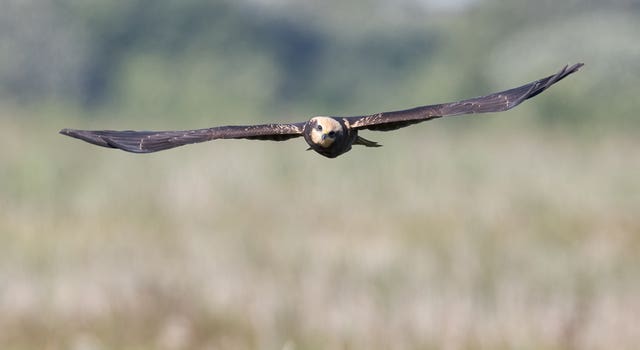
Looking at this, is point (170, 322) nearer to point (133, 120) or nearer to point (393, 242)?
point (393, 242)

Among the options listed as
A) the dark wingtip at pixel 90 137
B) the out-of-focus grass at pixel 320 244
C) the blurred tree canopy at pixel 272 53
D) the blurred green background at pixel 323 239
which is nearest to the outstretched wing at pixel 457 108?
the dark wingtip at pixel 90 137

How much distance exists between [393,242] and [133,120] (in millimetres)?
6757

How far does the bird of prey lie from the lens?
5035 mm

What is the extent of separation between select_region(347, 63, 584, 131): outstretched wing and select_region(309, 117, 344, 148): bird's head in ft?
0.36

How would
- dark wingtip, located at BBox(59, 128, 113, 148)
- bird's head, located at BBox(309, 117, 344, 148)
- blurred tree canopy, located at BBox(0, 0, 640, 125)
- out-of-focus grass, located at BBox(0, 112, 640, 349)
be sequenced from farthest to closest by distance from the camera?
blurred tree canopy, located at BBox(0, 0, 640, 125)
out-of-focus grass, located at BBox(0, 112, 640, 349)
dark wingtip, located at BBox(59, 128, 113, 148)
bird's head, located at BBox(309, 117, 344, 148)

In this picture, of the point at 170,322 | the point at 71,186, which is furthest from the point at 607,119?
the point at 170,322

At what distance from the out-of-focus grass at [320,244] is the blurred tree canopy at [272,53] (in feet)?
52.3

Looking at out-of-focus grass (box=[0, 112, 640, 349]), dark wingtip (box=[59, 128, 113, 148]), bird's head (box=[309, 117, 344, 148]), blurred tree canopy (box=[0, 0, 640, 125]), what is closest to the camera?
bird's head (box=[309, 117, 344, 148])

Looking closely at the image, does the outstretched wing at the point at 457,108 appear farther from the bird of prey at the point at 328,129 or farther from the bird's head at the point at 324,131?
the bird's head at the point at 324,131

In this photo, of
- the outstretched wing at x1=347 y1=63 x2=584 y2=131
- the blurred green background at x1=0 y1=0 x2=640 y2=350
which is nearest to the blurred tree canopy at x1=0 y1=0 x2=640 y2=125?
the blurred green background at x1=0 y1=0 x2=640 y2=350

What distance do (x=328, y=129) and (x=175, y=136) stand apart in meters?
0.63

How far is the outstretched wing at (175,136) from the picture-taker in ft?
17.0

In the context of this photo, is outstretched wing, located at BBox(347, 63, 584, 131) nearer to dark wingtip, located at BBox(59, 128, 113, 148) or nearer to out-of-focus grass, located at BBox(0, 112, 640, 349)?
dark wingtip, located at BBox(59, 128, 113, 148)

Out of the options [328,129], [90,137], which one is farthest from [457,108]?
[90,137]
